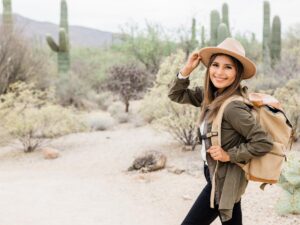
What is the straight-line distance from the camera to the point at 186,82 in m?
3.56

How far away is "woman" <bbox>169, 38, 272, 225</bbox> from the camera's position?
3014 mm

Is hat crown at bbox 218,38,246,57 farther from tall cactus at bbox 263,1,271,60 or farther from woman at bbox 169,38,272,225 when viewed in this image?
tall cactus at bbox 263,1,271,60

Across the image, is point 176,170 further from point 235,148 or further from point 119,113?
point 119,113

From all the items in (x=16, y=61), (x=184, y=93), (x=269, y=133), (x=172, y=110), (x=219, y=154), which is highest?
(x=16, y=61)

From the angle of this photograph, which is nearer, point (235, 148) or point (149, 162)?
point (235, 148)

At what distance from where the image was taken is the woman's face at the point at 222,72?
3219 millimetres

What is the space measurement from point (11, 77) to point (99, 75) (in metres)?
10.8

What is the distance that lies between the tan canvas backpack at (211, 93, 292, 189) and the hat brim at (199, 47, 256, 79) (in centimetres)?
25

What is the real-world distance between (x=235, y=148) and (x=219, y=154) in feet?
0.33

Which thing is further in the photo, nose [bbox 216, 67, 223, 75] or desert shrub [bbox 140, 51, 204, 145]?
desert shrub [bbox 140, 51, 204, 145]

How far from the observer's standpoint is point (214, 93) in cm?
334

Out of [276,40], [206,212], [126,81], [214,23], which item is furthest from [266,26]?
[206,212]

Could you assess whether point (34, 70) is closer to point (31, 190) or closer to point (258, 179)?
point (31, 190)

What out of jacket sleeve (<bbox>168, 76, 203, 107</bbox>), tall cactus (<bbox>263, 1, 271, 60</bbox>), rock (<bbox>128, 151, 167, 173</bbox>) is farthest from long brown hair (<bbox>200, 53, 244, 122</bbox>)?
tall cactus (<bbox>263, 1, 271, 60</bbox>)
